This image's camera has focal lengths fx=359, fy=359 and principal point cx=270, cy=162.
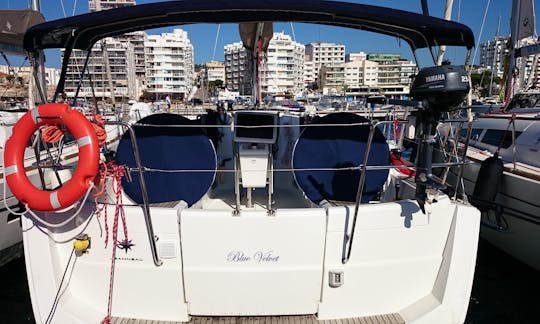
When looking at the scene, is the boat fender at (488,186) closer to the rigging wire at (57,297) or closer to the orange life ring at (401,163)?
the orange life ring at (401,163)

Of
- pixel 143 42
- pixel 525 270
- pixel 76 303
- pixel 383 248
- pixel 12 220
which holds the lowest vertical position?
pixel 525 270

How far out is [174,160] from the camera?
11.8 ft

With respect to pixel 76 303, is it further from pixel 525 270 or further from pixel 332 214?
pixel 525 270

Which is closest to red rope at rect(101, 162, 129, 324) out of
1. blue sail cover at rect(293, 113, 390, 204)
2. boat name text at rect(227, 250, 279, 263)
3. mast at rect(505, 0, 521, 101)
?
boat name text at rect(227, 250, 279, 263)

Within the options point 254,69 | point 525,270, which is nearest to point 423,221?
point 254,69

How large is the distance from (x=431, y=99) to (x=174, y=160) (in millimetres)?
2401

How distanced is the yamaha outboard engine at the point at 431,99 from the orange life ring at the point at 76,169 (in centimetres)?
258

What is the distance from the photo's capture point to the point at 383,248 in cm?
308

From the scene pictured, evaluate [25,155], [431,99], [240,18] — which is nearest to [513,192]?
[431,99]

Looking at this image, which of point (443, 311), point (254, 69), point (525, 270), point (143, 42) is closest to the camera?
point (443, 311)

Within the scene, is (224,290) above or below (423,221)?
below

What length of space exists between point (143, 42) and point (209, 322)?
8644cm

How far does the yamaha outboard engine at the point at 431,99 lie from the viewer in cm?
266

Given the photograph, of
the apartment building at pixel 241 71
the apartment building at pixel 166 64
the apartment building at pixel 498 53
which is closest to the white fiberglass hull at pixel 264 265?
the apartment building at pixel 241 71
